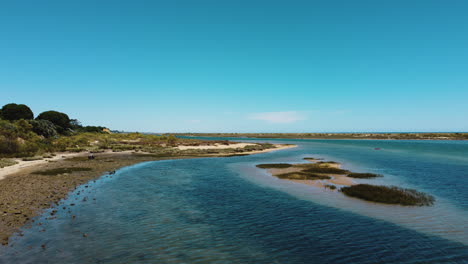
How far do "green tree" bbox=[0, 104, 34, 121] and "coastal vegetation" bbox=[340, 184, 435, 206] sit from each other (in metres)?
94.8

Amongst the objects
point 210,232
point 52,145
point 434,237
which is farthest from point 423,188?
point 52,145

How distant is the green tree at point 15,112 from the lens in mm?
74812

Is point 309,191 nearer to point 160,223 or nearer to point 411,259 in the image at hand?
point 411,259

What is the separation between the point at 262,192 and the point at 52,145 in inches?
2007

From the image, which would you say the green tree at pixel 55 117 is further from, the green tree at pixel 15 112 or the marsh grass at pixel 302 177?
the marsh grass at pixel 302 177

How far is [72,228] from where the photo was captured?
485 inches

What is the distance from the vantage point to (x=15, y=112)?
7569 centimetres

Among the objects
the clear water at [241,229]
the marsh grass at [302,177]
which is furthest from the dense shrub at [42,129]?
the marsh grass at [302,177]

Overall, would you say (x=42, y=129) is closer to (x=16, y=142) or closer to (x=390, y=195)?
(x=16, y=142)

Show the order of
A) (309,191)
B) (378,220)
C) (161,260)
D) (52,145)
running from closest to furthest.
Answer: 1. (161,260)
2. (378,220)
3. (309,191)
4. (52,145)

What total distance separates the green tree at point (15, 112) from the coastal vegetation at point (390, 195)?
94.8 m

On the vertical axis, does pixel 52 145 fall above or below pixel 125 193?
above

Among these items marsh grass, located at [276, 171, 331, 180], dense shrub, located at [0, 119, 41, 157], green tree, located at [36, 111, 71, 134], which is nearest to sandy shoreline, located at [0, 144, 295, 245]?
dense shrub, located at [0, 119, 41, 157]

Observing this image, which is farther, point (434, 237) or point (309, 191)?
point (309, 191)
